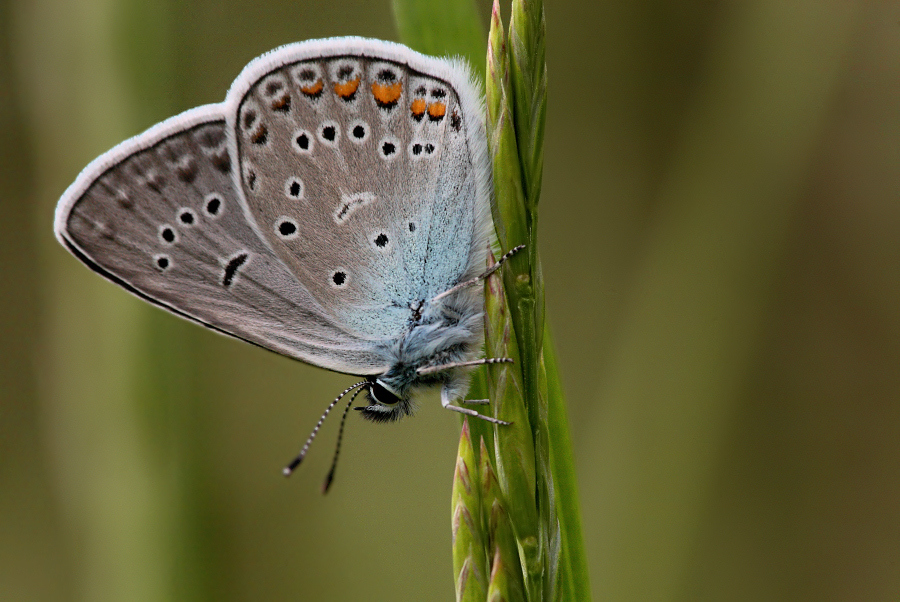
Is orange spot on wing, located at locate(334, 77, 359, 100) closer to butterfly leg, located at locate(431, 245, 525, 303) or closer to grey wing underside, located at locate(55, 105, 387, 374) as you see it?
grey wing underside, located at locate(55, 105, 387, 374)

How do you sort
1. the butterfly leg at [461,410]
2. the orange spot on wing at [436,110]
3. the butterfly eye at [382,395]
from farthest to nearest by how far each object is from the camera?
1. the butterfly eye at [382,395]
2. the orange spot on wing at [436,110]
3. the butterfly leg at [461,410]

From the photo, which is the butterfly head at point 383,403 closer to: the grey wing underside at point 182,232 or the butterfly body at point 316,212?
the butterfly body at point 316,212

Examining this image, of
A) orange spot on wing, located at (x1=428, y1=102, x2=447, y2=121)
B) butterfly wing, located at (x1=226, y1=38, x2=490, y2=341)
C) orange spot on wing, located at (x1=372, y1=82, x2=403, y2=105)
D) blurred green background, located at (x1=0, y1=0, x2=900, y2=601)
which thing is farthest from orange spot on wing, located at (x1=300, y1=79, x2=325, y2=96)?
blurred green background, located at (x1=0, y1=0, x2=900, y2=601)

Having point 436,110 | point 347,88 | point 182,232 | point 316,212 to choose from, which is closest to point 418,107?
point 436,110

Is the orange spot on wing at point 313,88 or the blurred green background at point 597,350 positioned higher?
the orange spot on wing at point 313,88

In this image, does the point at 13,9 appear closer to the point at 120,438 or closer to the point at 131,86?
the point at 131,86

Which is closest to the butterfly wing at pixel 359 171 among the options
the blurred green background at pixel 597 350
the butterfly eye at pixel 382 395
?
the butterfly eye at pixel 382 395

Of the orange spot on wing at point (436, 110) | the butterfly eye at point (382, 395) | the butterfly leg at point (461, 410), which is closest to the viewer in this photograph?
the butterfly leg at point (461, 410)
